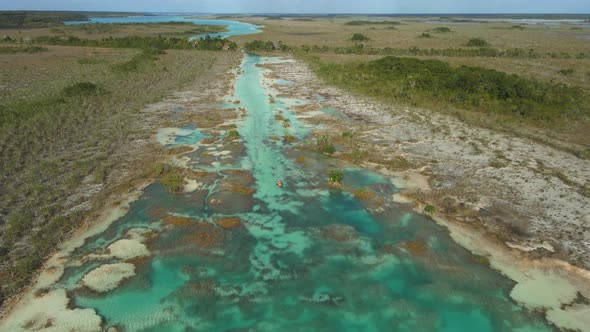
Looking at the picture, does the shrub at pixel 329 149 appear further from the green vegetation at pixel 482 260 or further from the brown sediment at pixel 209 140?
the green vegetation at pixel 482 260

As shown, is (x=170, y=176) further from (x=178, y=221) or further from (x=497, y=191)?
(x=497, y=191)

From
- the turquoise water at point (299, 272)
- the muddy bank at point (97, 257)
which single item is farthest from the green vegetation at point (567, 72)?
the muddy bank at point (97, 257)

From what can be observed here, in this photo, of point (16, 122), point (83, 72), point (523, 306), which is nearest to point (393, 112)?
point (523, 306)

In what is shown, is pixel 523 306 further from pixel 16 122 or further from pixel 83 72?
pixel 83 72

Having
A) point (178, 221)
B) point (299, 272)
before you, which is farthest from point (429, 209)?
point (178, 221)

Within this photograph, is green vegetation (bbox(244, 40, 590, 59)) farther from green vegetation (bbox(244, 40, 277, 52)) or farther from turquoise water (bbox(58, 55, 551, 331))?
turquoise water (bbox(58, 55, 551, 331))

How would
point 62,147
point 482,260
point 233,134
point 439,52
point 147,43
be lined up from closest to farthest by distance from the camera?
1. point 482,260
2. point 62,147
3. point 233,134
4. point 439,52
5. point 147,43
